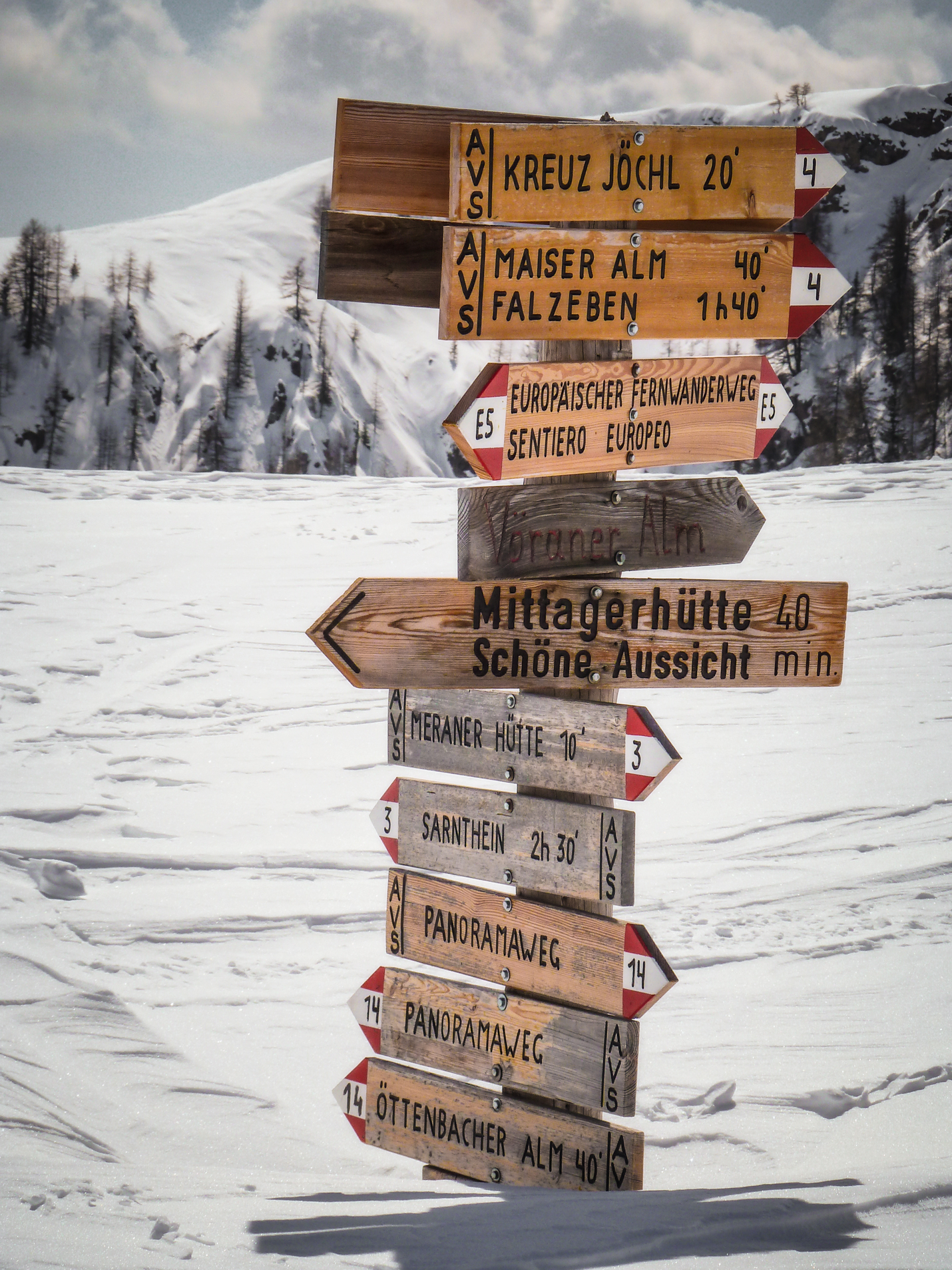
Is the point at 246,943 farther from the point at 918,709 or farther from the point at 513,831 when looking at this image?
the point at 918,709

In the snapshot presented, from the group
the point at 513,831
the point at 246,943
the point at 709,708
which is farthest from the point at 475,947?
the point at 709,708

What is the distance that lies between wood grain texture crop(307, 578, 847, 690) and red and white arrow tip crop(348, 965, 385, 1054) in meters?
0.89

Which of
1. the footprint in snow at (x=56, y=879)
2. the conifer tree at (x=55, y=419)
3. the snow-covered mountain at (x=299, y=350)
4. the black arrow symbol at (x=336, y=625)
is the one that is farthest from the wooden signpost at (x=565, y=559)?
the conifer tree at (x=55, y=419)

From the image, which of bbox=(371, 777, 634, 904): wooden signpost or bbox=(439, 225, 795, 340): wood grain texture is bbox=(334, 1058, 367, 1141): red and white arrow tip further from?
bbox=(439, 225, 795, 340): wood grain texture

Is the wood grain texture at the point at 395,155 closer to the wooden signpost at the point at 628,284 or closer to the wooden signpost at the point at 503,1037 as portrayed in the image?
the wooden signpost at the point at 628,284

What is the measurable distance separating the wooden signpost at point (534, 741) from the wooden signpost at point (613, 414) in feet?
1.83

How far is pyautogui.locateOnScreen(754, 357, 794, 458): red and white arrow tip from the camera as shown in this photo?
2.48 meters

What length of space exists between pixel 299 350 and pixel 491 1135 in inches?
976

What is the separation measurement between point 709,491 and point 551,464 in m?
0.42

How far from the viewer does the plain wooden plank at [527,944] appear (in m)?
2.29

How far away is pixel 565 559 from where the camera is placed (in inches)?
94.6

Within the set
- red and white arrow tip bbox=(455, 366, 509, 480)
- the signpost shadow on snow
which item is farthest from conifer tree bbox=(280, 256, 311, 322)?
the signpost shadow on snow

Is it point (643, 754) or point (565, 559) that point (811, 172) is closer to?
point (565, 559)

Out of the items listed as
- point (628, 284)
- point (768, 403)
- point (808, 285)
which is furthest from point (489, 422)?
point (808, 285)
